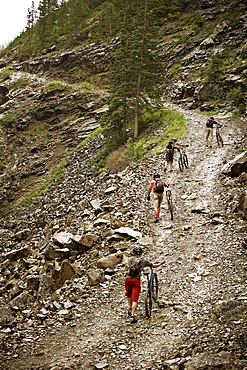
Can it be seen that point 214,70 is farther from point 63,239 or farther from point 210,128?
point 63,239

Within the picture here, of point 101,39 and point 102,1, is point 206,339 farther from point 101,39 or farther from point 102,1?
point 102,1

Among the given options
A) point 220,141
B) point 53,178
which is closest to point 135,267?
point 220,141

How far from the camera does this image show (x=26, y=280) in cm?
1091

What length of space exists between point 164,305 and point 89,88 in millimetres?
39599

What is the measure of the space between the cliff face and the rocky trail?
1705cm

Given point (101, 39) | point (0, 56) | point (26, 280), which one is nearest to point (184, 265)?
point (26, 280)

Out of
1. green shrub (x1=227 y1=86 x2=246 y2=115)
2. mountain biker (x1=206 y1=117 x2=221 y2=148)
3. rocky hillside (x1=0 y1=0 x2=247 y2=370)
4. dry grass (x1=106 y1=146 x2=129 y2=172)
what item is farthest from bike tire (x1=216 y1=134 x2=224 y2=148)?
green shrub (x1=227 y1=86 x2=246 y2=115)

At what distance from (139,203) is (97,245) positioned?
3507 millimetres

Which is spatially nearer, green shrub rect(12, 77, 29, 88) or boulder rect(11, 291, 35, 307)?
boulder rect(11, 291, 35, 307)

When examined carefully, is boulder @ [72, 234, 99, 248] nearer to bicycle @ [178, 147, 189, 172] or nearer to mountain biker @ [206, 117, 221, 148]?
bicycle @ [178, 147, 189, 172]

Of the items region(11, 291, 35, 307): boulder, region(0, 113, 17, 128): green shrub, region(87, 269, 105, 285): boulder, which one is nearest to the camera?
region(87, 269, 105, 285): boulder

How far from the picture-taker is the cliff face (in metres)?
27.8

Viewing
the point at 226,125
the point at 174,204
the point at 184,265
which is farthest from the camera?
the point at 226,125

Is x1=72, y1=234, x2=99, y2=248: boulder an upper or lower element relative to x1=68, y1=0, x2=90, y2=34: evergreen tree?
lower
